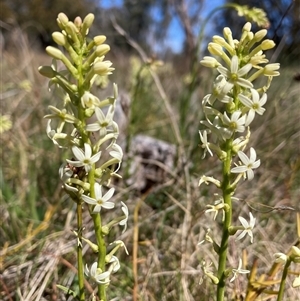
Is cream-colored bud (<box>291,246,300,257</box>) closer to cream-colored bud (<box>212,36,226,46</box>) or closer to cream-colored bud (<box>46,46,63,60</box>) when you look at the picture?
cream-colored bud (<box>212,36,226,46</box>)

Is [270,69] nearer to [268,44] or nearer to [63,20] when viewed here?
[268,44]

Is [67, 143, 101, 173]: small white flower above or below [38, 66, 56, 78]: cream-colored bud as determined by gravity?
below

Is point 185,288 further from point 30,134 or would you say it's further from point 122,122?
point 30,134

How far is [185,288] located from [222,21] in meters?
6.04

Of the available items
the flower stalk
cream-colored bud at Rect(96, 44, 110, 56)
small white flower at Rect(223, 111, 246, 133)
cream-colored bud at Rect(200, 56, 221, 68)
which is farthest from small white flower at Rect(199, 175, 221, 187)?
cream-colored bud at Rect(96, 44, 110, 56)

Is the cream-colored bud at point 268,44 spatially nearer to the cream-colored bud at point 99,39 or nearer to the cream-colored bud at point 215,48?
the cream-colored bud at point 215,48

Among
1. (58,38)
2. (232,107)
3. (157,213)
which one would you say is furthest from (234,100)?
(157,213)

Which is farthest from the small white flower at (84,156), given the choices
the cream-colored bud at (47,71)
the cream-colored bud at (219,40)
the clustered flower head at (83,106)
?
the cream-colored bud at (219,40)

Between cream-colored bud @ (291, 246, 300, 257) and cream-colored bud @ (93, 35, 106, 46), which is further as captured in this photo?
cream-colored bud @ (291, 246, 300, 257)

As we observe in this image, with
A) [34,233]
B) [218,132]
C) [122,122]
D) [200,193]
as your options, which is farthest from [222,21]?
[218,132]

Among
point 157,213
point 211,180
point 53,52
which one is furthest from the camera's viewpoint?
point 157,213

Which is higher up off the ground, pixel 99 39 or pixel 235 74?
pixel 99 39

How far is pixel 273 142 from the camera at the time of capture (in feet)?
9.57

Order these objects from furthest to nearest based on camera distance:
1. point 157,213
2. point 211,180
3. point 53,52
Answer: point 157,213
point 211,180
point 53,52
